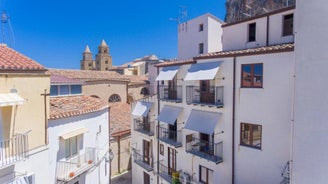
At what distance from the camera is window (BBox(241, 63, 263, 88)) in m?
13.9

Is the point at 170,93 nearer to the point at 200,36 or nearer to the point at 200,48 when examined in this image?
the point at 200,48

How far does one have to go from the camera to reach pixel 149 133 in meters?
24.1

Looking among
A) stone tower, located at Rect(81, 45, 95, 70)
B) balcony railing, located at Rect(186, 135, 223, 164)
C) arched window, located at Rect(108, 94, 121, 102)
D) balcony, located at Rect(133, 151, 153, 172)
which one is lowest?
balcony, located at Rect(133, 151, 153, 172)

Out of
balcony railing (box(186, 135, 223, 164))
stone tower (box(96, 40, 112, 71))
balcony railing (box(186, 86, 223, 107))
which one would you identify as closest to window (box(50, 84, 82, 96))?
balcony railing (box(186, 86, 223, 107))

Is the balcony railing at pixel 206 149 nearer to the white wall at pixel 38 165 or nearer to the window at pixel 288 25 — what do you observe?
the window at pixel 288 25

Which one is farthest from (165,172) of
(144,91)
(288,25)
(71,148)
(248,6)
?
(144,91)

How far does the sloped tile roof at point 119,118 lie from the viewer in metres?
32.1

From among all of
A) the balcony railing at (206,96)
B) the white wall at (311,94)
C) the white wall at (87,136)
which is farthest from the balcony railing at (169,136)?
the white wall at (311,94)

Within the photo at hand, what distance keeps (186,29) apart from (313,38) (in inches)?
931

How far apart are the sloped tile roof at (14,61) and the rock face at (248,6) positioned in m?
32.3

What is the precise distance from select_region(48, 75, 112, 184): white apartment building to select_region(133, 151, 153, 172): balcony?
4.76 metres

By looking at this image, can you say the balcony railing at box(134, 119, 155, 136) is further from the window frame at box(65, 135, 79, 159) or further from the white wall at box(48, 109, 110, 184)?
the window frame at box(65, 135, 79, 159)

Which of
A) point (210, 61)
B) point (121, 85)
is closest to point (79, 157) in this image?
point (210, 61)

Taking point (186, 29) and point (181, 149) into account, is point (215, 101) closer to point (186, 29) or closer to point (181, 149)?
point (181, 149)
